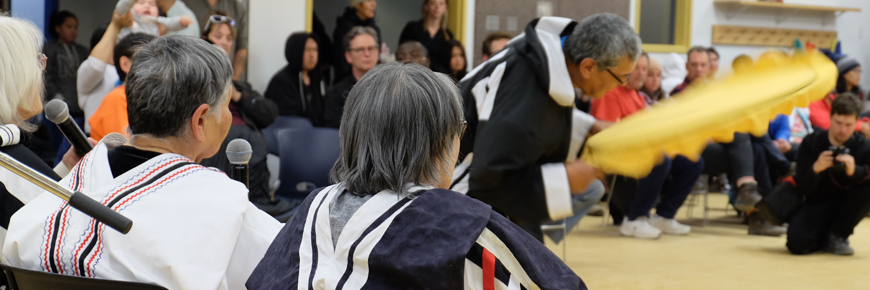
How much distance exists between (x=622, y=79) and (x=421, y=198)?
5.95 feet

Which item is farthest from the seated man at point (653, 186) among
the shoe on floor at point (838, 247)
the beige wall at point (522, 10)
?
the beige wall at point (522, 10)

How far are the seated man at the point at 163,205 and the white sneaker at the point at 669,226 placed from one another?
455 centimetres

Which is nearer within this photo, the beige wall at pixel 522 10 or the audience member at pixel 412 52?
the audience member at pixel 412 52

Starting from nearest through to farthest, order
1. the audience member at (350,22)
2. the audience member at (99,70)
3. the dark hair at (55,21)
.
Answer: the audience member at (99,70)
the dark hair at (55,21)
the audience member at (350,22)

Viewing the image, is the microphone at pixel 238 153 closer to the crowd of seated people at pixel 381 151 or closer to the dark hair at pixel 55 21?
the crowd of seated people at pixel 381 151

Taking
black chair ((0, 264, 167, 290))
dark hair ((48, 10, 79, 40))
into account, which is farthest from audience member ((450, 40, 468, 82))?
black chair ((0, 264, 167, 290))

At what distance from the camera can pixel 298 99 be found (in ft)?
17.2

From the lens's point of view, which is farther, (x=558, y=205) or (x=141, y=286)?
(x=558, y=205)

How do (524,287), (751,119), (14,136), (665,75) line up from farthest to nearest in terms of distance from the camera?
(665,75) → (751,119) → (14,136) → (524,287)

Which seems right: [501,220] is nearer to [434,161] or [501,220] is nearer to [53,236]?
[434,161]

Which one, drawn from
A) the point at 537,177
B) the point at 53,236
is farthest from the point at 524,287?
the point at 537,177

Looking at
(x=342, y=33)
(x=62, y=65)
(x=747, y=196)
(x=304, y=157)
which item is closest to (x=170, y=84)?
(x=304, y=157)

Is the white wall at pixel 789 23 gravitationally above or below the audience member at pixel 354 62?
above

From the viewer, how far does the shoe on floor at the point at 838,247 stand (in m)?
4.75
